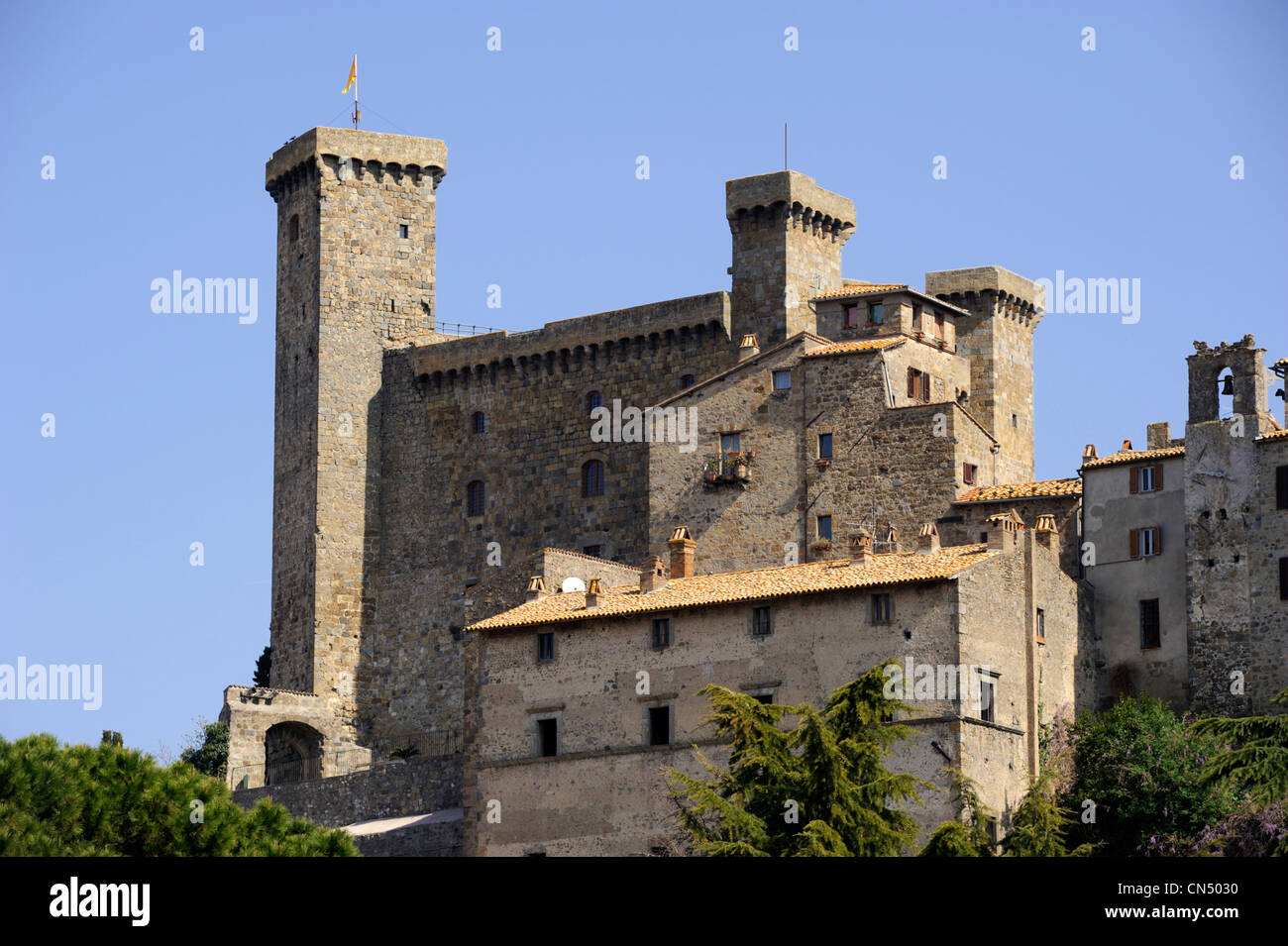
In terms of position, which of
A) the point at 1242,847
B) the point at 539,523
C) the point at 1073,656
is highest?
the point at 539,523

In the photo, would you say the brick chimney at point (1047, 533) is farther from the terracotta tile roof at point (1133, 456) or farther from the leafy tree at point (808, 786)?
the leafy tree at point (808, 786)

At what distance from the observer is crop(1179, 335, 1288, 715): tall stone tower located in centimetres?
5747

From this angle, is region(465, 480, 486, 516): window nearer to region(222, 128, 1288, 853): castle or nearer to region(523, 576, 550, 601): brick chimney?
region(222, 128, 1288, 853): castle

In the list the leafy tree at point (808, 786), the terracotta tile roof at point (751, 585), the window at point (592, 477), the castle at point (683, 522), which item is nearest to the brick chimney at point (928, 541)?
the castle at point (683, 522)

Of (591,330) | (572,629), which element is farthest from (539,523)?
(572,629)

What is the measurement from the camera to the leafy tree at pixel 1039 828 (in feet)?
161

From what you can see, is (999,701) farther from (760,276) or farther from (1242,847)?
(760,276)

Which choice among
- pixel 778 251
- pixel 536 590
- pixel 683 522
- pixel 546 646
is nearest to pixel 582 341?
pixel 778 251

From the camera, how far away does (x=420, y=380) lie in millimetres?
79375

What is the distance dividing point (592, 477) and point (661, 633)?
20.0m

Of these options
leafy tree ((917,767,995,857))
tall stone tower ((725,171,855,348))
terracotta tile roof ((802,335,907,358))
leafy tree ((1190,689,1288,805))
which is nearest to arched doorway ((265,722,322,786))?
tall stone tower ((725,171,855,348))

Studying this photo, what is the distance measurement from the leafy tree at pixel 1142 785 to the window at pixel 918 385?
12.6 metres

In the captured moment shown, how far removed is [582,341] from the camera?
7625 cm
